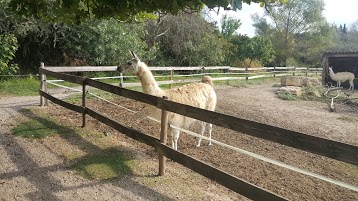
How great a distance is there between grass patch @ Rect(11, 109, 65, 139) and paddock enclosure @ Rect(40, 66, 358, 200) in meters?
0.61

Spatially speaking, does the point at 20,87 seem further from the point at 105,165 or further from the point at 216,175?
the point at 216,175

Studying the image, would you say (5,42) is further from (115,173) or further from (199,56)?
(199,56)

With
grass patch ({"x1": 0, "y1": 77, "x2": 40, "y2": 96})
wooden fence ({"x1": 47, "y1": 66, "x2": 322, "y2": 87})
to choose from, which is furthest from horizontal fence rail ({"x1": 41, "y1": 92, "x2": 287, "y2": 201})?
grass patch ({"x1": 0, "y1": 77, "x2": 40, "y2": 96})

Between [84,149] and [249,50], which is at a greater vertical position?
[249,50]

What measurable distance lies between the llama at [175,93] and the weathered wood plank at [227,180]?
1.59m

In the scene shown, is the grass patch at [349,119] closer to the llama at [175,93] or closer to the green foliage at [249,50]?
the llama at [175,93]

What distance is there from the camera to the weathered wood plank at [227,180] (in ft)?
9.77

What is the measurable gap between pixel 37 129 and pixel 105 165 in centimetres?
265

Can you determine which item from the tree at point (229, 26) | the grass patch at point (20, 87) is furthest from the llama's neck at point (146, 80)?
the tree at point (229, 26)

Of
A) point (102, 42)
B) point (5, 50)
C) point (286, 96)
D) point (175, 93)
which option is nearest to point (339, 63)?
point (286, 96)

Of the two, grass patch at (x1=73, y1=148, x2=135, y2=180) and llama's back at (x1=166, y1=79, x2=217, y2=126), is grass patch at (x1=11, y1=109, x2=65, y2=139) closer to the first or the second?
grass patch at (x1=73, y1=148, x2=135, y2=180)

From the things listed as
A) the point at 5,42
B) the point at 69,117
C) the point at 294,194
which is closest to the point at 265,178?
the point at 294,194

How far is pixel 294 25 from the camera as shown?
1726 inches

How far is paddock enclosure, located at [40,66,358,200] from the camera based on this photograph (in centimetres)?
280
